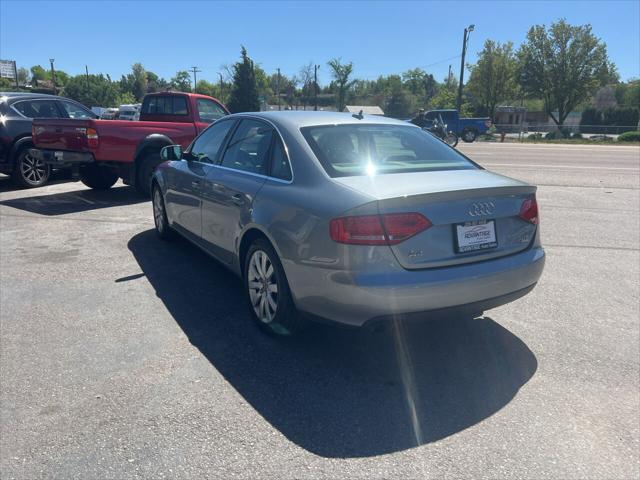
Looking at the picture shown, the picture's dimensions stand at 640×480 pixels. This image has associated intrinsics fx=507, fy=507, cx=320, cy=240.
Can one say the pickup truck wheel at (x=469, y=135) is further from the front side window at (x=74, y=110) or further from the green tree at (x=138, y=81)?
the green tree at (x=138, y=81)

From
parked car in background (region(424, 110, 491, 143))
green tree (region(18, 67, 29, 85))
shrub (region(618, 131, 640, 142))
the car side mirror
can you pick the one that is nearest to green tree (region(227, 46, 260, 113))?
parked car in background (region(424, 110, 491, 143))

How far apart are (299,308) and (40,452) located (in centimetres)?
162

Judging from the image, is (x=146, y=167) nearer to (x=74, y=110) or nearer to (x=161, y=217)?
(x=161, y=217)

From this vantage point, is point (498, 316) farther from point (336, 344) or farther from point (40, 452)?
point (40, 452)

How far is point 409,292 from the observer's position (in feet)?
9.55

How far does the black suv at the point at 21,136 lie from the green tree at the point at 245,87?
38918 millimetres

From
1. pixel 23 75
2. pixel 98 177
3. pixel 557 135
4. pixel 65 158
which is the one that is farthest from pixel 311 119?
pixel 23 75

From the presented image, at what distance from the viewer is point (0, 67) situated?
7688cm

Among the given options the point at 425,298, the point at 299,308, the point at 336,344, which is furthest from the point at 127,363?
the point at 425,298

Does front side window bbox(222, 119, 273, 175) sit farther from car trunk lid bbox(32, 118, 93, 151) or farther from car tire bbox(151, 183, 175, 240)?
car trunk lid bbox(32, 118, 93, 151)

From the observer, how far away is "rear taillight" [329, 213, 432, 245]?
9.54 ft

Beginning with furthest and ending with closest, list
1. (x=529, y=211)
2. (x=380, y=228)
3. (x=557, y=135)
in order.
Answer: (x=557, y=135)
(x=529, y=211)
(x=380, y=228)

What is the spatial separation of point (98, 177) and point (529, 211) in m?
9.15

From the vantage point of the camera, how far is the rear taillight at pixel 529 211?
340cm
